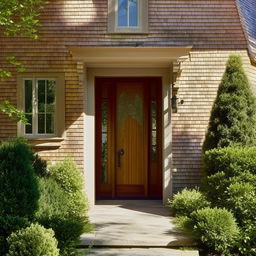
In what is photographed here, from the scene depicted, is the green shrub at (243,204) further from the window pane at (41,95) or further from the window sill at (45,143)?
the window pane at (41,95)

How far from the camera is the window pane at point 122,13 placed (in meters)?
8.96

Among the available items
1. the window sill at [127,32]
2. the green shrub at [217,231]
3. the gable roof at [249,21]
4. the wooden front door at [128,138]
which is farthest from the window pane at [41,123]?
the gable roof at [249,21]

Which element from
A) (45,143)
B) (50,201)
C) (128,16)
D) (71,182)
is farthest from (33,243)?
(128,16)

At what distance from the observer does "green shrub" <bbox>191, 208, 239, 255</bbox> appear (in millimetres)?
5625

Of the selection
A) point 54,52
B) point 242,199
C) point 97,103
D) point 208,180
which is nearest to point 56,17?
point 54,52

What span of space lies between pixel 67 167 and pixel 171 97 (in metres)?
2.83

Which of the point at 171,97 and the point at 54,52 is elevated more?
the point at 54,52

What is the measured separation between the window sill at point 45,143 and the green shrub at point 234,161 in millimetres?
3673

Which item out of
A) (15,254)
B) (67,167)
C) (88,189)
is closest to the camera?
(15,254)

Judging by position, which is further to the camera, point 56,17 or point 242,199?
point 56,17

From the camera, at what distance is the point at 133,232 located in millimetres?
6387

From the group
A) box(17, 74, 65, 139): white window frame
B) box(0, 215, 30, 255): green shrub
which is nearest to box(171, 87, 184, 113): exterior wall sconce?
box(17, 74, 65, 139): white window frame

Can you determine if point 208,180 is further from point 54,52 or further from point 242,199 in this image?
point 54,52

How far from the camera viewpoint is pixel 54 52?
891cm
